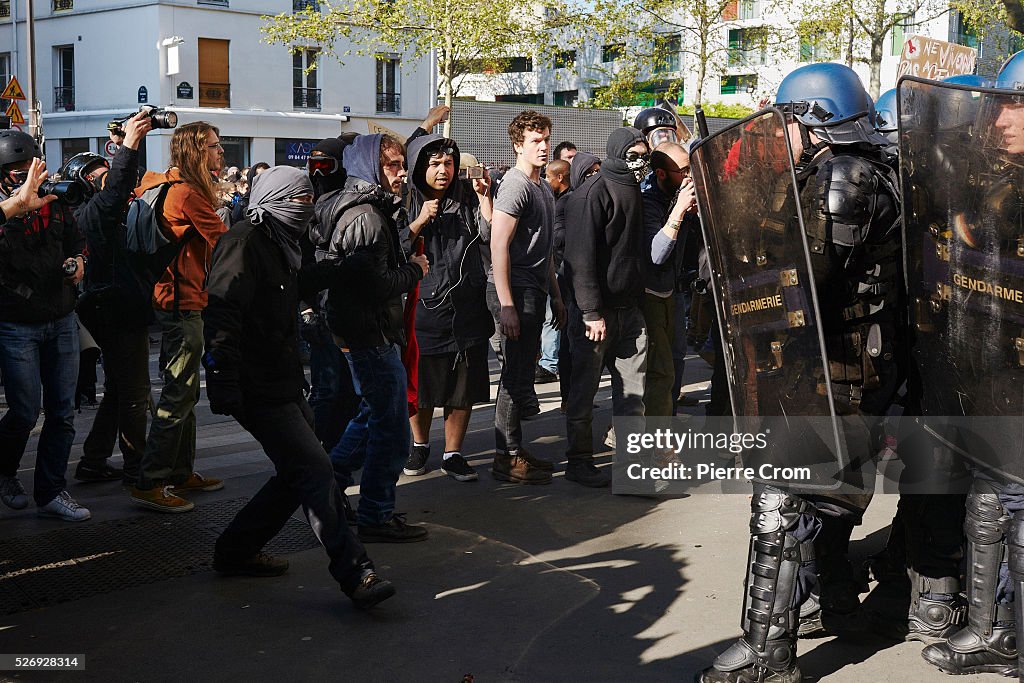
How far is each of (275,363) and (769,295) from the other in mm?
1977

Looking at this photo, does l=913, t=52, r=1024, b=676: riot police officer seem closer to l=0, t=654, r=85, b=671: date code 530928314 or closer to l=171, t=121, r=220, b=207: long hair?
l=0, t=654, r=85, b=671: date code 530928314

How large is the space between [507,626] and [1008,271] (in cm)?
221

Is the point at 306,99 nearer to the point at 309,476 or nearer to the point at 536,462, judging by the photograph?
the point at 536,462

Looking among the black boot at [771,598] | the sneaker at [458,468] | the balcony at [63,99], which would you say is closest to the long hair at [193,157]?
the sneaker at [458,468]

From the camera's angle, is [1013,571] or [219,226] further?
[219,226]

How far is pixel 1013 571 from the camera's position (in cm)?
342

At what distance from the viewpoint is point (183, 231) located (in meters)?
5.78

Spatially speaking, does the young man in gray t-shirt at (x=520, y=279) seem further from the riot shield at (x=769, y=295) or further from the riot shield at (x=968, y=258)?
the riot shield at (x=968, y=258)

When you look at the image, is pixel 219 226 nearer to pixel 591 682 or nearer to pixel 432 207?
pixel 432 207

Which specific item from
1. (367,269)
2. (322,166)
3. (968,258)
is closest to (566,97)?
(322,166)

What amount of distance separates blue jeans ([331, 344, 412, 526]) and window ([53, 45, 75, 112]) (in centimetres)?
3617

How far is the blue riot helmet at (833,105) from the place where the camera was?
3900mm

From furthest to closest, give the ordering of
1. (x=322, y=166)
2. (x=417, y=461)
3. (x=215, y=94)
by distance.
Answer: (x=215, y=94) < (x=417, y=461) < (x=322, y=166)

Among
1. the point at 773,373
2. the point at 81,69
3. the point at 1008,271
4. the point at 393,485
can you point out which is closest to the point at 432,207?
the point at 393,485
